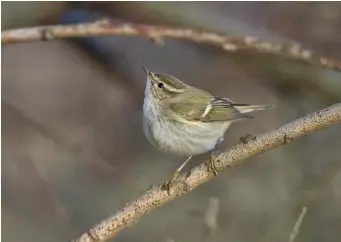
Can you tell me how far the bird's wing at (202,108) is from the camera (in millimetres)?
→ 1894

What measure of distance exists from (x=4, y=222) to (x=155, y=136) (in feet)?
6.63

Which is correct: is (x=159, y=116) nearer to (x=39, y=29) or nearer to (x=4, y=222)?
(x=39, y=29)

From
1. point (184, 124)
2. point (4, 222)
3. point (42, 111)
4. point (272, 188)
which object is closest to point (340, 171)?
point (272, 188)

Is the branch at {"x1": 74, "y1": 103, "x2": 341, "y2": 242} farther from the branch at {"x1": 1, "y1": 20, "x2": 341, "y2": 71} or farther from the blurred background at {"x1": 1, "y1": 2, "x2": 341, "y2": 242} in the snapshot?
the branch at {"x1": 1, "y1": 20, "x2": 341, "y2": 71}

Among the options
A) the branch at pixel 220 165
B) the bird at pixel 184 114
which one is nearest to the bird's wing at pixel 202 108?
→ the bird at pixel 184 114

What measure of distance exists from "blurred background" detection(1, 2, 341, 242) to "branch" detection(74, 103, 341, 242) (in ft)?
2.54

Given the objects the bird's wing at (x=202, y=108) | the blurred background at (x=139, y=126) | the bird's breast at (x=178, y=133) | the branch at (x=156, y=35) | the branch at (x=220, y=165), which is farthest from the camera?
the blurred background at (x=139, y=126)

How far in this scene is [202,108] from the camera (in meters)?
1.97

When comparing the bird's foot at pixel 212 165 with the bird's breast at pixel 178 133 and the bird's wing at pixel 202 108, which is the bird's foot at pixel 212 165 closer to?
the bird's breast at pixel 178 133

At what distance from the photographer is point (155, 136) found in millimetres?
1731

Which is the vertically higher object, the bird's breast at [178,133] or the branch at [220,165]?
the branch at [220,165]

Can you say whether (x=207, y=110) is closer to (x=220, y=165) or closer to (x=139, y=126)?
(x=220, y=165)

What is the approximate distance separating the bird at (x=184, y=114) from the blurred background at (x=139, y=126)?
1.14 feet

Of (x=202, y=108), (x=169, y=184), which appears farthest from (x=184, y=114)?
(x=169, y=184)
